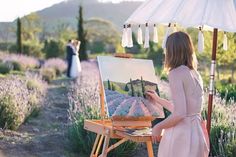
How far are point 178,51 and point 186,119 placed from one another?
558 millimetres

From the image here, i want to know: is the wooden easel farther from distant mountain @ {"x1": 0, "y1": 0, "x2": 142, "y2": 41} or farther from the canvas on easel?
distant mountain @ {"x1": 0, "y1": 0, "x2": 142, "y2": 41}

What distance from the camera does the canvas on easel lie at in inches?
228

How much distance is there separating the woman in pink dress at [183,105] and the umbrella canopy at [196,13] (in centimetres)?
60

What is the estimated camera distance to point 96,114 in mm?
8148

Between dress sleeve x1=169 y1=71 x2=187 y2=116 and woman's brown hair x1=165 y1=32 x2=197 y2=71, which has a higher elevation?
woman's brown hair x1=165 y1=32 x2=197 y2=71

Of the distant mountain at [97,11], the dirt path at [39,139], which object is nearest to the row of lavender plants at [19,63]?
the dirt path at [39,139]

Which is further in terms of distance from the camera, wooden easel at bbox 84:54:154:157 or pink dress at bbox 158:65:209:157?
wooden easel at bbox 84:54:154:157

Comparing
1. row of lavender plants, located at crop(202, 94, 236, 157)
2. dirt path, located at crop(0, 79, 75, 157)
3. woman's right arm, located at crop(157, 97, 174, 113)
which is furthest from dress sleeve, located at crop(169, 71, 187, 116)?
dirt path, located at crop(0, 79, 75, 157)

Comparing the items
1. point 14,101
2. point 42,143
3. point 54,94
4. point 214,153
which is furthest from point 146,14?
point 54,94

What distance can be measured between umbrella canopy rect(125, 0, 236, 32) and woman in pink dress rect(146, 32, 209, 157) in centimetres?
60

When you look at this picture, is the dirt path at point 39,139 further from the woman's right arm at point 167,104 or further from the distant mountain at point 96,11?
the distant mountain at point 96,11

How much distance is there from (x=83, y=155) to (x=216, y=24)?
3554 millimetres

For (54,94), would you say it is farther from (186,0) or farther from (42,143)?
(186,0)

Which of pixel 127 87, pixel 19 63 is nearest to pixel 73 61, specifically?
pixel 19 63
